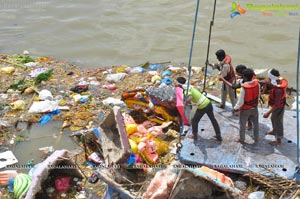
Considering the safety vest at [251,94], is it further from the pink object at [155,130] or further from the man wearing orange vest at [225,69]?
the pink object at [155,130]

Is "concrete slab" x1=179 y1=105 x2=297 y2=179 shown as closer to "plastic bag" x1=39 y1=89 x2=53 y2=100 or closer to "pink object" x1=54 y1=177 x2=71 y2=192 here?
"pink object" x1=54 y1=177 x2=71 y2=192

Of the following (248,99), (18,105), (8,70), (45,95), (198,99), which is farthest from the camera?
(8,70)

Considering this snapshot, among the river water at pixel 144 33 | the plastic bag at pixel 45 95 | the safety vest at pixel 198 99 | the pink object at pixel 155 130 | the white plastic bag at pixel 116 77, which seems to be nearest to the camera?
the safety vest at pixel 198 99

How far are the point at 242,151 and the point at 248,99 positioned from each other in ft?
2.47

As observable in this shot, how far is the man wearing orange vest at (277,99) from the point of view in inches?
199

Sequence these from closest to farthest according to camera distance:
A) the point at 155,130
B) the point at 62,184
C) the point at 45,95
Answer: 1. the point at 62,184
2. the point at 155,130
3. the point at 45,95

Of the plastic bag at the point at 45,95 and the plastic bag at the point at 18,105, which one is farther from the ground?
the plastic bag at the point at 45,95

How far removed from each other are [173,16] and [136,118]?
6.16m

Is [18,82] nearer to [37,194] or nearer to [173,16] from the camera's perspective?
[37,194]

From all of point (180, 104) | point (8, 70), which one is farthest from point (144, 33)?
point (180, 104)

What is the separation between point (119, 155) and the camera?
529cm

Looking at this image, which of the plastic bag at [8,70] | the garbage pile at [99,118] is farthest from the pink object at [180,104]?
the plastic bag at [8,70]

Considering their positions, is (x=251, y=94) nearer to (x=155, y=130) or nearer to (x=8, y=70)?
(x=155, y=130)

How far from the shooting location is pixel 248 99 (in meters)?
5.14
